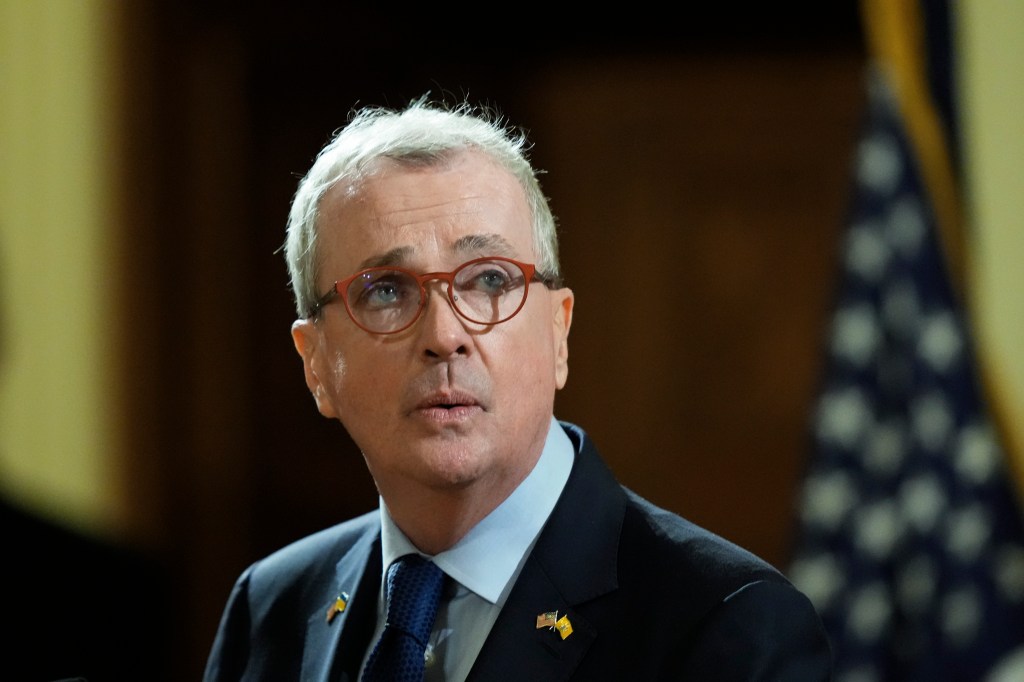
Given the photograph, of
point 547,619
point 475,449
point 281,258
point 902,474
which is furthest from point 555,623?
point 281,258

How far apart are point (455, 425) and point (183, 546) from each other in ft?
13.0

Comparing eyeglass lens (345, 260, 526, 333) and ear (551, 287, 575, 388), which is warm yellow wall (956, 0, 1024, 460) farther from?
eyeglass lens (345, 260, 526, 333)

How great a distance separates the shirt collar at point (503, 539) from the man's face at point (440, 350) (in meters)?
0.03

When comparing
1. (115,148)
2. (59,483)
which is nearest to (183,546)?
(59,483)

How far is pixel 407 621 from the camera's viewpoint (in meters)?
1.80

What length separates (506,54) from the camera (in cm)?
631

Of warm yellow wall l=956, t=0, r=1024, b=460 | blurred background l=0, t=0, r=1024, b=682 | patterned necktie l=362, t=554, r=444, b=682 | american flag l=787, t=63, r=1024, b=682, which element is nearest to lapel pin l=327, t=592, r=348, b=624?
patterned necktie l=362, t=554, r=444, b=682

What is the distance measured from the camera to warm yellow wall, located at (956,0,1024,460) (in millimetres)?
4000

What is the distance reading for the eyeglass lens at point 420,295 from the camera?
177 cm

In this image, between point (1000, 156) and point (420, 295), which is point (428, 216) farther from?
point (1000, 156)

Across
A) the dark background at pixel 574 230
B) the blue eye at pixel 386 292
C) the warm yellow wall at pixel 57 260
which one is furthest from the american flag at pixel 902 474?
the warm yellow wall at pixel 57 260

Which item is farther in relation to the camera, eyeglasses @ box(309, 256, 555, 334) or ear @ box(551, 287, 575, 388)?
ear @ box(551, 287, 575, 388)

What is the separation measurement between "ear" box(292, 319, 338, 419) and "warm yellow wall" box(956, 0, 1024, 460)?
262cm

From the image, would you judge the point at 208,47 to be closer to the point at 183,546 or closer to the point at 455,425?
the point at 183,546
